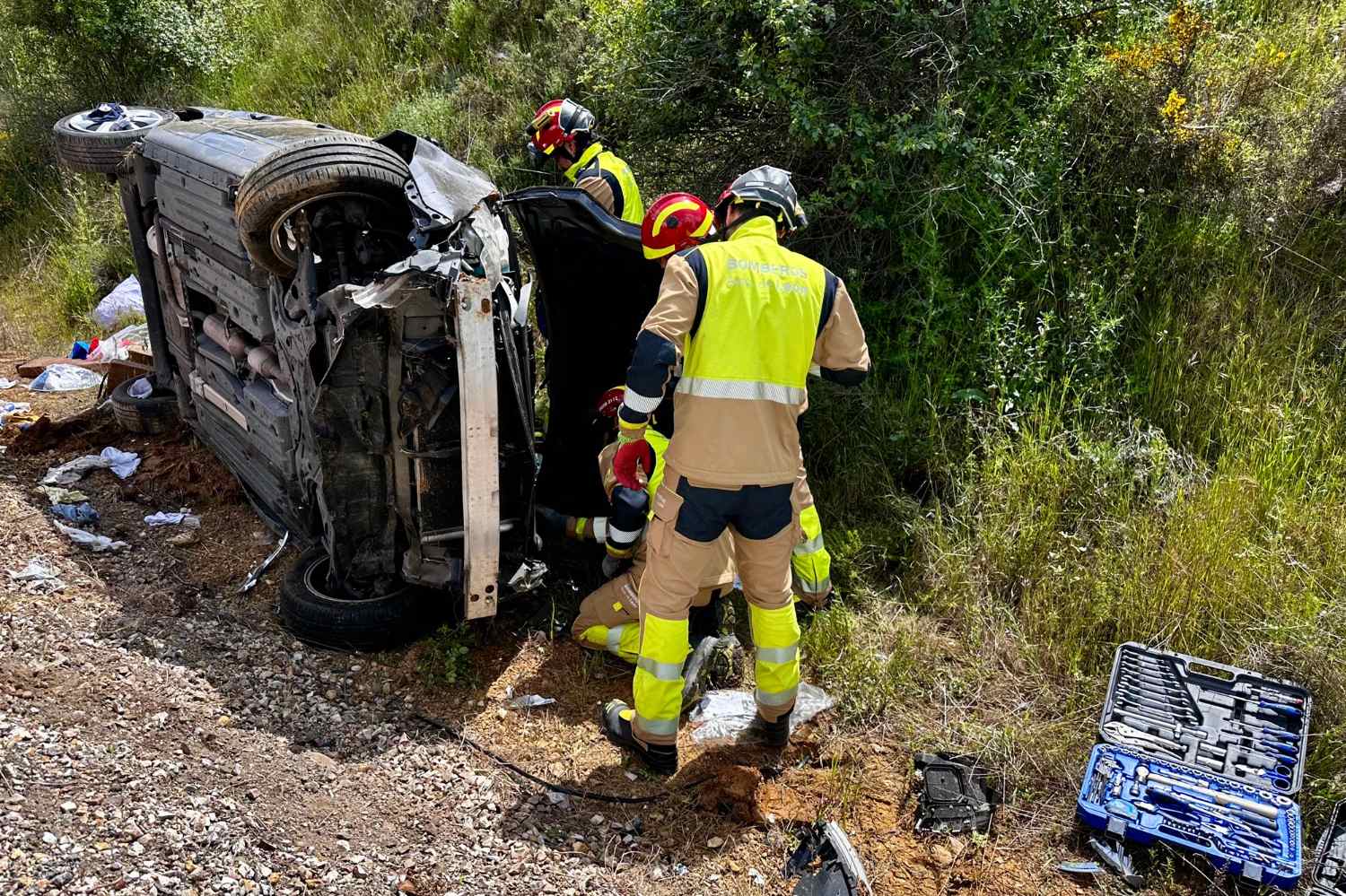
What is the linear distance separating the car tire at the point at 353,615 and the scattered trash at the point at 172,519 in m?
1.25

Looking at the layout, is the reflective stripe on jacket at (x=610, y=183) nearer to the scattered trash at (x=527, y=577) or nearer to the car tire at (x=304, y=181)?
the car tire at (x=304, y=181)

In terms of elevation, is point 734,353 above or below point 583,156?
below

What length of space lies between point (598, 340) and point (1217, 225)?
3474mm

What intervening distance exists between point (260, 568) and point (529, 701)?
162 centimetres

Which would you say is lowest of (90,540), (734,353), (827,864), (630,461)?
(827,864)

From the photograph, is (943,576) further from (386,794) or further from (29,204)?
(29,204)

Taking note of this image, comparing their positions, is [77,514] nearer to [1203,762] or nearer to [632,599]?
[632,599]

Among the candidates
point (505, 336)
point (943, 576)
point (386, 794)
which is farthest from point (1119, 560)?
point (386, 794)

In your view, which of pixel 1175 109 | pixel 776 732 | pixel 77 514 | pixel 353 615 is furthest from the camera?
pixel 1175 109

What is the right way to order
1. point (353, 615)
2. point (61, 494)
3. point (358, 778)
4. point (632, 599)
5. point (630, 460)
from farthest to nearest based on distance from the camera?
1. point (61, 494)
2. point (632, 599)
3. point (353, 615)
4. point (630, 460)
5. point (358, 778)

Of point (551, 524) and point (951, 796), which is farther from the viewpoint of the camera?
point (551, 524)

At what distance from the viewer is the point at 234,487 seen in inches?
215

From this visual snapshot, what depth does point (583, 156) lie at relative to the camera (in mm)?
5668

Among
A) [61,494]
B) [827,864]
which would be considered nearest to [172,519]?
[61,494]
